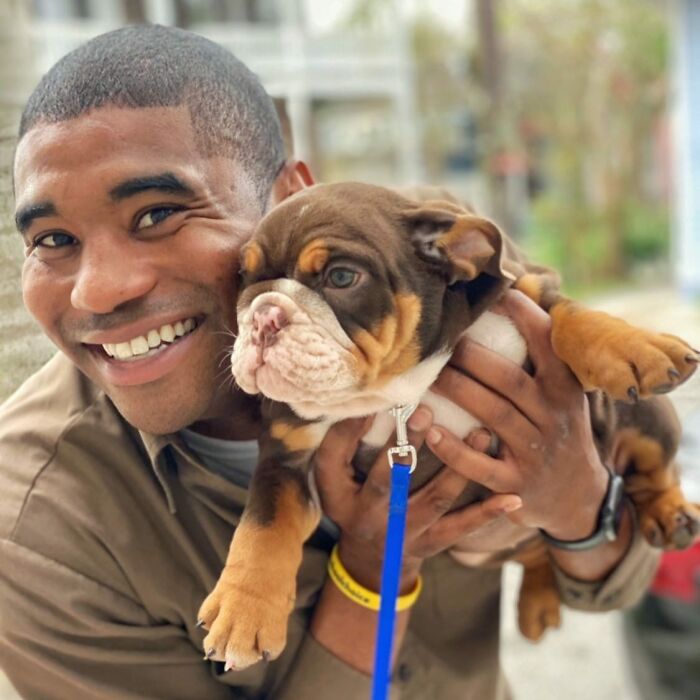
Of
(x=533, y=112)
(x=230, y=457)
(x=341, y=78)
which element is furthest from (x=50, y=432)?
(x=533, y=112)

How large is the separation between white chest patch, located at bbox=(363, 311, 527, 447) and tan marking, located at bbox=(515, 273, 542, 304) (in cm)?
8

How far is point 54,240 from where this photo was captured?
5.01 ft

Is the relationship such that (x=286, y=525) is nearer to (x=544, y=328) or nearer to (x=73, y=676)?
(x=73, y=676)

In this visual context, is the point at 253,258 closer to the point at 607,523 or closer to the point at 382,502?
the point at 382,502

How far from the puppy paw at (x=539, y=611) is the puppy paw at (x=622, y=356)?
70 cm

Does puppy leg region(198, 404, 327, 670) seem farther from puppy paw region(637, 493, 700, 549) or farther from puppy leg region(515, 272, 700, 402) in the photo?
puppy paw region(637, 493, 700, 549)

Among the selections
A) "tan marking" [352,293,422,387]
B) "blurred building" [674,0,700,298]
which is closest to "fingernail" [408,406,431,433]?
"tan marking" [352,293,422,387]

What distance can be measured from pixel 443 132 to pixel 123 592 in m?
12.5

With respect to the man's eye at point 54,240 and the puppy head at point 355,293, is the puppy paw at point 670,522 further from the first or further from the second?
the man's eye at point 54,240

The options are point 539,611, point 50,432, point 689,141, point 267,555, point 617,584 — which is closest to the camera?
point 267,555

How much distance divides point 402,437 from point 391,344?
16 cm

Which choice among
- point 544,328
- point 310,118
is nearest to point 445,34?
point 310,118

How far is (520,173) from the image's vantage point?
533 inches

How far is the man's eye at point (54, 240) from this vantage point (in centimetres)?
151
